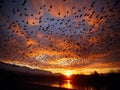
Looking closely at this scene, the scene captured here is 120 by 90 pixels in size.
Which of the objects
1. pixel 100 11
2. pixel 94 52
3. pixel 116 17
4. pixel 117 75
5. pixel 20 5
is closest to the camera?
pixel 20 5

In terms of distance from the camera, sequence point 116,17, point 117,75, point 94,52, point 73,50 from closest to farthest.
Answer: point 116,17 < point 73,50 < point 94,52 < point 117,75

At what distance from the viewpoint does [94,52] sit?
271 centimetres

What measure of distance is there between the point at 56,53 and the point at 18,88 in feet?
2.88

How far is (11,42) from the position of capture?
78.0 inches

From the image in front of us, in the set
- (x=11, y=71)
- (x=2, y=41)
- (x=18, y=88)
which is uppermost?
(x=2, y=41)

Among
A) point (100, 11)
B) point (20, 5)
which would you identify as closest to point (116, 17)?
point (100, 11)

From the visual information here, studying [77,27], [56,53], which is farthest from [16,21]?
[56,53]

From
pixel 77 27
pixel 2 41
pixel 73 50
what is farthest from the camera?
pixel 73 50

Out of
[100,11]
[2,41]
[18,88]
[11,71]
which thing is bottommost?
[18,88]

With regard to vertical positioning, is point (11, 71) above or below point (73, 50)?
below

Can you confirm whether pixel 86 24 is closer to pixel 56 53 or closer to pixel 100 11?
pixel 100 11

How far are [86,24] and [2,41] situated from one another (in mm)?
1028

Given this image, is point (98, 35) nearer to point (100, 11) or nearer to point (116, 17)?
point (116, 17)

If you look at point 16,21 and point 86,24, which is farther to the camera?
point 86,24
